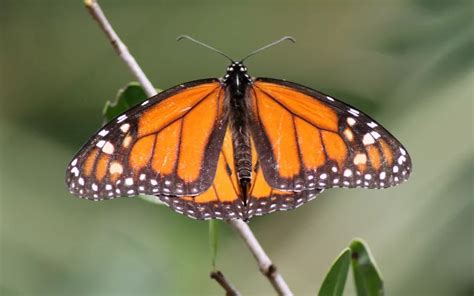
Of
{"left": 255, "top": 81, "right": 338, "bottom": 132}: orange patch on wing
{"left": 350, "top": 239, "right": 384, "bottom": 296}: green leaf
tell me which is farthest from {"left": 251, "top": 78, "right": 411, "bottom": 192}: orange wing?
{"left": 350, "top": 239, "right": 384, "bottom": 296}: green leaf

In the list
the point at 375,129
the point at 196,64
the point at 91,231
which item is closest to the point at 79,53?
the point at 196,64

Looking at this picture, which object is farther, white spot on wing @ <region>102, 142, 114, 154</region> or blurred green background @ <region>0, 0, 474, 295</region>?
blurred green background @ <region>0, 0, 474, 295</region>

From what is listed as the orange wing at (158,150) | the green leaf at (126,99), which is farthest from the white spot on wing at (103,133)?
the green leaf at (126,99)

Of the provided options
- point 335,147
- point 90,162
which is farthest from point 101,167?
point 335,147

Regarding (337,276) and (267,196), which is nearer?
(337,276)

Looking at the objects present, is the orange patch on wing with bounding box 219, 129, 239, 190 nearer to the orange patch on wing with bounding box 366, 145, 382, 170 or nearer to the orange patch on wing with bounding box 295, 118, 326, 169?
the orange patch on wing with bounding box 295, 118, 326, 169

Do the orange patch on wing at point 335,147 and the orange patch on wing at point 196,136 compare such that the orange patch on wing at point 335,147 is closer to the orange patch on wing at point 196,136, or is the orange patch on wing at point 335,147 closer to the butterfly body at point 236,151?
the butterfly body at point 236,151

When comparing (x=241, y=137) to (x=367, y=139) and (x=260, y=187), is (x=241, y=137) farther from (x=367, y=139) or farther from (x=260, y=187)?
(x=367, y=139)
